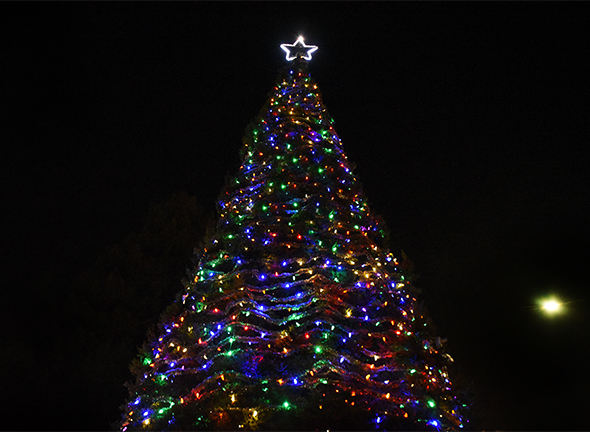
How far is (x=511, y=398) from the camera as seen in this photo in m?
6.86

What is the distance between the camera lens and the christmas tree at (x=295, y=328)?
3.62 metres

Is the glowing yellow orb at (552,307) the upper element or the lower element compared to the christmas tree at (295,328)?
upper

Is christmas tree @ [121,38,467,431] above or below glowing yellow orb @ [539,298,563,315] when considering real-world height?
below

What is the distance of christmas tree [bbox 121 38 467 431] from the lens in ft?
11.9

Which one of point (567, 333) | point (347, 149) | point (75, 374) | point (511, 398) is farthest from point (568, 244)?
point (75, 374)

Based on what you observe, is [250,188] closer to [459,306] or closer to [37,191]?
[459,306]

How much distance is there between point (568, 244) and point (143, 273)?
26.7ft

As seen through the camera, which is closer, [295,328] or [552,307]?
[295,328]

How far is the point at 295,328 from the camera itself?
160 inches

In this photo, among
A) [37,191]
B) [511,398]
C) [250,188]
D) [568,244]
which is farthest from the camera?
[37,191]

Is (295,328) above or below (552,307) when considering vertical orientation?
below

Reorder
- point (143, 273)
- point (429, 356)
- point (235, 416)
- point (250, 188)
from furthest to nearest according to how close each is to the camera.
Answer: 1. point (143, 273)
2. point (250, 188)
3. point (429, 356)
4. point (235, 416)

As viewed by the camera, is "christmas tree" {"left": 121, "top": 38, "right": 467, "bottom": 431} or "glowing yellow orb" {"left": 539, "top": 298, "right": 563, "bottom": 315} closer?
"christmas tree" {"left": 121, "top": 38, "right": 467, "bottom": 431}

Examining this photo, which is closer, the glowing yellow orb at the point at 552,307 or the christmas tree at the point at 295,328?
the christmas tree at the point at 295,328
